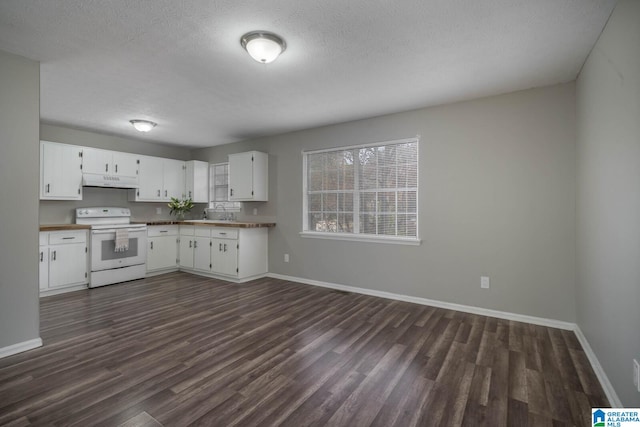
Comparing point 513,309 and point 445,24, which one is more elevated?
point 445,24

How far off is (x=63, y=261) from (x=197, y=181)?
260 cm

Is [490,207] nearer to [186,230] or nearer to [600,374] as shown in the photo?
[600,374]

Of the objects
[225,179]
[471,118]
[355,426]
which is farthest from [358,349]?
[225,179]

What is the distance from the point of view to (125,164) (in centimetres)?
525

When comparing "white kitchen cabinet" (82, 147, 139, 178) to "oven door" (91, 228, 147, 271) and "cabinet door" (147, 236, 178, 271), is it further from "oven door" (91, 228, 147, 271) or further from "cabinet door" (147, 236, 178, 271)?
"cabinet door" (147, 236, 178, 271)

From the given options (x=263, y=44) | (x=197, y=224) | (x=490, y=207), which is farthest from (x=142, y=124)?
(x=490, y=207)

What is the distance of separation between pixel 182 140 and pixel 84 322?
3623 mm

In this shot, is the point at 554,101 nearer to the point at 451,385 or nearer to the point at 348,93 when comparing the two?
the point at 348,93

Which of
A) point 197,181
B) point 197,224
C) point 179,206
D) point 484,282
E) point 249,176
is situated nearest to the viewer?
point 484,282

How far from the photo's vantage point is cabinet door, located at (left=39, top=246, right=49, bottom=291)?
13.2 feet

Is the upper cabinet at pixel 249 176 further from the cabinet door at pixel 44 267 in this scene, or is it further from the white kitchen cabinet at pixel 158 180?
the cabinet door at pixel 44 267

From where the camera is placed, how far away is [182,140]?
5.74 m

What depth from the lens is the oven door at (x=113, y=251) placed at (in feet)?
14.8

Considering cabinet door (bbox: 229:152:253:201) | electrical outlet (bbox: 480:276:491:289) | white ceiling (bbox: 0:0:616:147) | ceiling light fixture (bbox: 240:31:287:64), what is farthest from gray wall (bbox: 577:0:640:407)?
cabinet door (bbox: 229:152:253:201)
